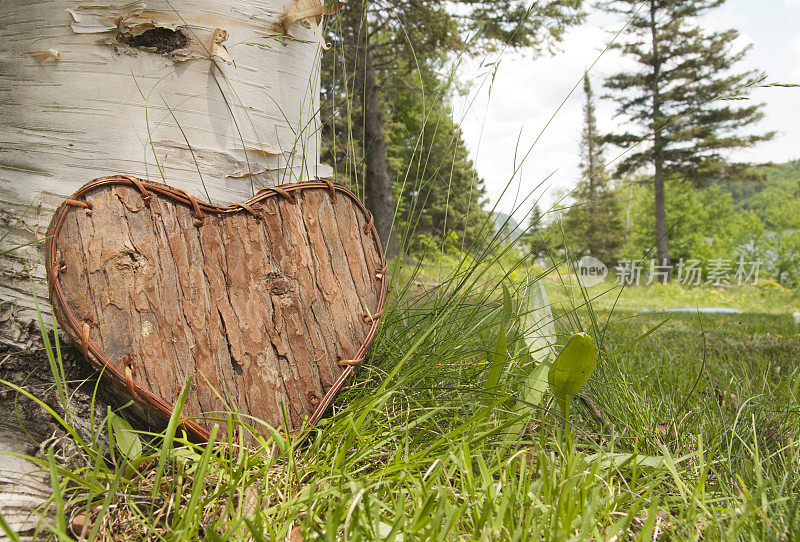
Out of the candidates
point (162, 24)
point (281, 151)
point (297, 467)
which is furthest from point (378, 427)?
point (162, 24)

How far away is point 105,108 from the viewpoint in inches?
43.3

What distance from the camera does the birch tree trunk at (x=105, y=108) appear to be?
104cm

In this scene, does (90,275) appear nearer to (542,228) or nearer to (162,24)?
(162,24)

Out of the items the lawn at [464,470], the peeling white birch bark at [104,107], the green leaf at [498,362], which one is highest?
the peeling white birch bark at [104,107]

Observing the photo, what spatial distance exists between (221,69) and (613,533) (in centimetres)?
126

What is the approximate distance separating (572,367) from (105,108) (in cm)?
119

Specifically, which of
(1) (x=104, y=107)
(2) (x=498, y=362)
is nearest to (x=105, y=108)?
(1) (x=104, y=107)

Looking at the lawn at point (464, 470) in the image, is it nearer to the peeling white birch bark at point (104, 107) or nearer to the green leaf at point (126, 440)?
the green leaf at point (126, 440)

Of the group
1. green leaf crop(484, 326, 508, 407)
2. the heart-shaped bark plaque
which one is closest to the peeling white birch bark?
the heart-shaped bark plaque

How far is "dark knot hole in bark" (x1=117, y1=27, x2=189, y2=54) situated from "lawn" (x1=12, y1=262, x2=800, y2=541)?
0.87m

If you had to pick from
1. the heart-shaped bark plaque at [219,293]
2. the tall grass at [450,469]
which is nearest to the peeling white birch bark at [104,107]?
the heart-shaped bark plaque at [219,293]

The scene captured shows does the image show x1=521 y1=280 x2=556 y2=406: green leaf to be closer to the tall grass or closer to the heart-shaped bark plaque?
the tall grass

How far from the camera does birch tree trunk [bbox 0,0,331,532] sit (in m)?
1.04

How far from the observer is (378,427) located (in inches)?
39.1
